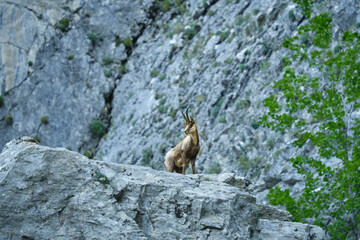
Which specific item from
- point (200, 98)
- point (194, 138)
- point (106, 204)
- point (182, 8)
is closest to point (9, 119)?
point (182, 8)

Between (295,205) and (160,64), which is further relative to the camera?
(160,64)

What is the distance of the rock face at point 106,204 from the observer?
10.4 m

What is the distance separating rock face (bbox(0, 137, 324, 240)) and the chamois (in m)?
1.82

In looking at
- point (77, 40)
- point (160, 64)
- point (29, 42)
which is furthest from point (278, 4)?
point (29, 42)

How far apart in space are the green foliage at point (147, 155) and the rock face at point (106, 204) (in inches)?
664

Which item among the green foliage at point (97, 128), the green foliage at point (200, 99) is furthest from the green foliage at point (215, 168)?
the green foliage at point (97, 128)

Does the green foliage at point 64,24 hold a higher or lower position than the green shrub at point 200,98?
higher

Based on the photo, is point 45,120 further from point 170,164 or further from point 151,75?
point 170,164

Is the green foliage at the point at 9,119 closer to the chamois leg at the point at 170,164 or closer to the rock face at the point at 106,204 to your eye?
the chamois leg at the point at 170,164

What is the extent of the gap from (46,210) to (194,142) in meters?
4.41

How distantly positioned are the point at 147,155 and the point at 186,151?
15.4 metres

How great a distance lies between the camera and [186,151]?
13.6 meters

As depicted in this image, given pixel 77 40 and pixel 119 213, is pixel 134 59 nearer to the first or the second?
pixel 77 40

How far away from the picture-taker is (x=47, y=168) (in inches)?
427
